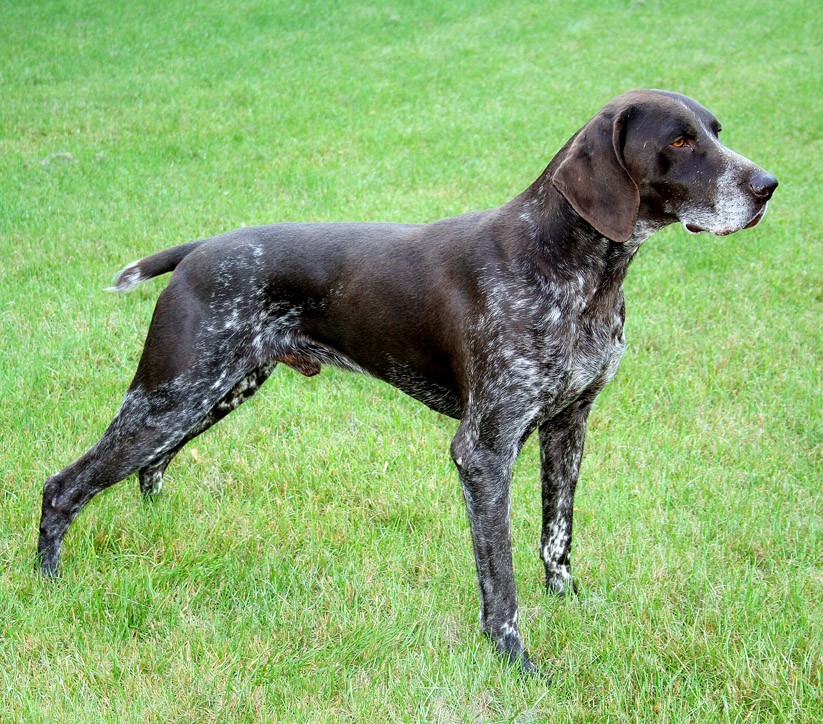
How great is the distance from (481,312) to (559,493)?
0.97 m

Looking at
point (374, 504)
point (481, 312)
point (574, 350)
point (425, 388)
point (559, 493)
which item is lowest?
point (374, 504)

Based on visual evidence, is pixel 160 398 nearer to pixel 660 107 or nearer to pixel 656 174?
pixel 656 174

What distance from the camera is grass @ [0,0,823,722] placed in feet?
10.9

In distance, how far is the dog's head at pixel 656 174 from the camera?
10.7 ft

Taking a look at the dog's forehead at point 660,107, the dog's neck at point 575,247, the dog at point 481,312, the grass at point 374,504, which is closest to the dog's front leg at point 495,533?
the dog at point 481,312

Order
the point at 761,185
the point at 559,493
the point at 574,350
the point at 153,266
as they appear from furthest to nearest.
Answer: the point at 153,266, the point at 559,493, the point at 574,350, the point at 761,185

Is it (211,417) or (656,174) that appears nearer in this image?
(656,174)

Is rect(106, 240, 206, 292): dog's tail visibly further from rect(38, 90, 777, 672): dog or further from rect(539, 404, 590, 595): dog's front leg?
rect(539, 404, 590, 595): dog's front leg

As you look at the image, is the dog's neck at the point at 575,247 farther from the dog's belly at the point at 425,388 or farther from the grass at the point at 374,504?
the grass at the point at 374,504

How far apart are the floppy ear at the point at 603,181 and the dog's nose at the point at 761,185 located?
409 millimetres

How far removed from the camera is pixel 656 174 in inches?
132

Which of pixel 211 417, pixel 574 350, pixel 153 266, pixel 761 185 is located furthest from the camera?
pixel 211 417

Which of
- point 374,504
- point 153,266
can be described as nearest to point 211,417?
point 153,266

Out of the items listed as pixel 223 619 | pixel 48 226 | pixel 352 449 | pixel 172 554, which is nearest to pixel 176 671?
pixel 223 619
